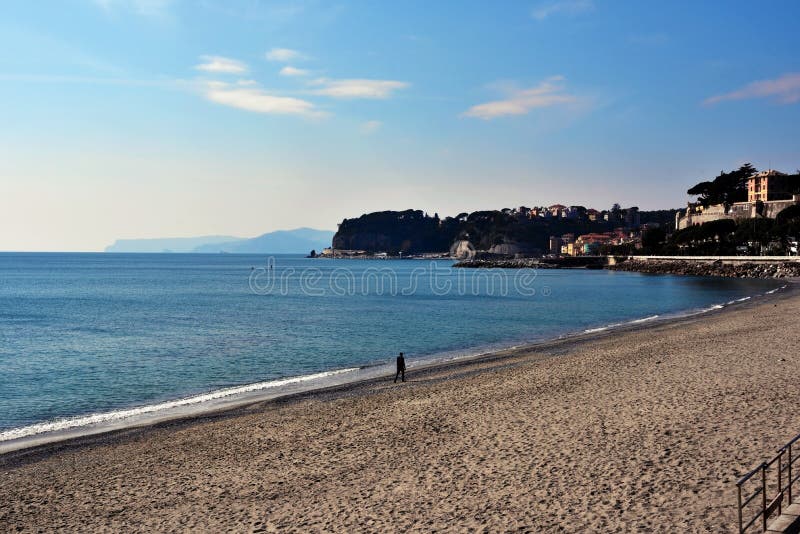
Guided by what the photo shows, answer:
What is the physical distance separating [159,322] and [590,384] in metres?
36.1

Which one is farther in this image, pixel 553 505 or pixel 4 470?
pixel 4 470

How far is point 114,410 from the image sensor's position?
2025 cm

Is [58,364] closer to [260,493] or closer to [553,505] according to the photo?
[260,493]

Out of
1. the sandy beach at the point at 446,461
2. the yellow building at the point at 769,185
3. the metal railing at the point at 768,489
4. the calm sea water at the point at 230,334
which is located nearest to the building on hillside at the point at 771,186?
the yellow building at the point at 769,185

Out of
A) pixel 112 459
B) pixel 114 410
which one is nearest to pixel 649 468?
pixel 112 459

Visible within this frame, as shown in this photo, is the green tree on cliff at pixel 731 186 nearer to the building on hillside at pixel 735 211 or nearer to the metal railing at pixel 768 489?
the building on hillside at pixel 735 211

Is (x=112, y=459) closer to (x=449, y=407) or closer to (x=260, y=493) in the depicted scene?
(x=260, y=493)

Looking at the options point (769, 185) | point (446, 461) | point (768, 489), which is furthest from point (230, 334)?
point (769, 185)

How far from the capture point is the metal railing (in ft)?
24.4

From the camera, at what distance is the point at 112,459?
558 inches

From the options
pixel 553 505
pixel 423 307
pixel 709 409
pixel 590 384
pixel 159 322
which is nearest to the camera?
pixel 553 505

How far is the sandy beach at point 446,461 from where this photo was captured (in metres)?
9.93

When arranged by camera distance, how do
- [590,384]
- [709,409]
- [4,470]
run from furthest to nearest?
1. [590,384]
2. [709,409]
3. [4,470]

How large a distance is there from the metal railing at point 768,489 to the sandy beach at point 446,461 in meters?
0.47
